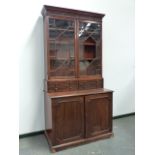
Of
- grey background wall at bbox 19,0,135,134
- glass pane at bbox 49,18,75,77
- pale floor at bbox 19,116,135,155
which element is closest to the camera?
pale floor at bbox 19,116,135,155

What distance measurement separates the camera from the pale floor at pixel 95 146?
98.0 inches

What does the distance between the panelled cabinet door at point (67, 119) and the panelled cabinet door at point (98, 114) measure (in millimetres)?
113

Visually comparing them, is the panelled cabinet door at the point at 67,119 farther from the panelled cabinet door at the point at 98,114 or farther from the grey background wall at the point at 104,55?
the grey background wall at the point at 104,55

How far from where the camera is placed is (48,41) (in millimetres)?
2689

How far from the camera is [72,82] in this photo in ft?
→ 9.48

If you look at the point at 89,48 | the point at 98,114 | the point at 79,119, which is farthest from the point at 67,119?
the point at 89,48

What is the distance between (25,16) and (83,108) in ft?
5.91

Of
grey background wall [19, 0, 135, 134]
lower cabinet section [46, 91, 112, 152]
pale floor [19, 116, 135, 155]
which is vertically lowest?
pale floor [19, 116, 135, 155]

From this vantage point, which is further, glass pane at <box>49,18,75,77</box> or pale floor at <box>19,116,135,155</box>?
glass pane at <box>49,18,75,77</box>

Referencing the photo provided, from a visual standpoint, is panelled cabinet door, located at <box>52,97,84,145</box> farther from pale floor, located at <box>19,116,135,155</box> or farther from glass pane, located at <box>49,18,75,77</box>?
glass pane, located at <box>49,18,75,77</box>

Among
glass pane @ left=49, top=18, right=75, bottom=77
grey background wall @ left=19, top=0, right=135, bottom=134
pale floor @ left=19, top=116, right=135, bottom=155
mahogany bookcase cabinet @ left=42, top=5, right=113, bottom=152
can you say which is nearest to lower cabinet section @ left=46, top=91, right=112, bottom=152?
mahogany bookcase cabinet @ left=42, top=5, right=113, bottom=152

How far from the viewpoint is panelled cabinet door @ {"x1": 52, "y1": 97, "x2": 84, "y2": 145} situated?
2.51 m
